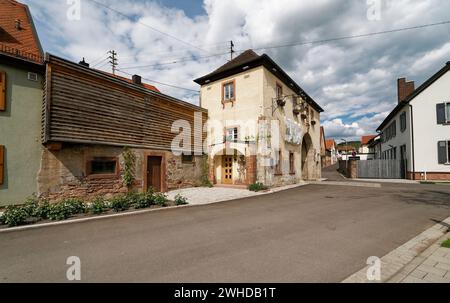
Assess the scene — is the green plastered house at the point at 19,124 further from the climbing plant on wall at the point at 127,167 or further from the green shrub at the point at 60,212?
the climbing plant on wall at the point at 127,167

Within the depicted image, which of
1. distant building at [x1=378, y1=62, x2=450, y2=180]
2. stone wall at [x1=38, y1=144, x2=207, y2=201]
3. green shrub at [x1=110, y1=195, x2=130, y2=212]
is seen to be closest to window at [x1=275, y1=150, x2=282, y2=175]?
stone wall at [x1=38, y1=144, x2=207, y2=201]

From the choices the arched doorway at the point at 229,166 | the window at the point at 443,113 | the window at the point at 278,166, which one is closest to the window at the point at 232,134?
the arched doorway at the point at 229,166

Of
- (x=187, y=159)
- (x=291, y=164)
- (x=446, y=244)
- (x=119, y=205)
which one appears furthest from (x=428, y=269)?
(x=291, y=164)

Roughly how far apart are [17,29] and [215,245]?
17333 millimetres

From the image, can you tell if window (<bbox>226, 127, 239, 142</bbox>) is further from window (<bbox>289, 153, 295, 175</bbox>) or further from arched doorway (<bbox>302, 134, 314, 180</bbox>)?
arched doorway (<bbox>302, 134, 314, 180</bbox>)

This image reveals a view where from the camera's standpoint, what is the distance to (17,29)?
1317 centimetres

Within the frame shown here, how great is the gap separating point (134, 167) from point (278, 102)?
10.6 meters

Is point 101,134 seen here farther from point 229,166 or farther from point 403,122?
point 403,122

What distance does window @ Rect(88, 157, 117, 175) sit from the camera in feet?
34.2

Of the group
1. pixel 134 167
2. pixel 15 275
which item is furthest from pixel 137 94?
pixel 15 275

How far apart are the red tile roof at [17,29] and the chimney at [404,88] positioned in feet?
106

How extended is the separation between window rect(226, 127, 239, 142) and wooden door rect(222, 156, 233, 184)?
1393 mm

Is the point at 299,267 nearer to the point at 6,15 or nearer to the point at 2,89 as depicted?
the point at 2,89
